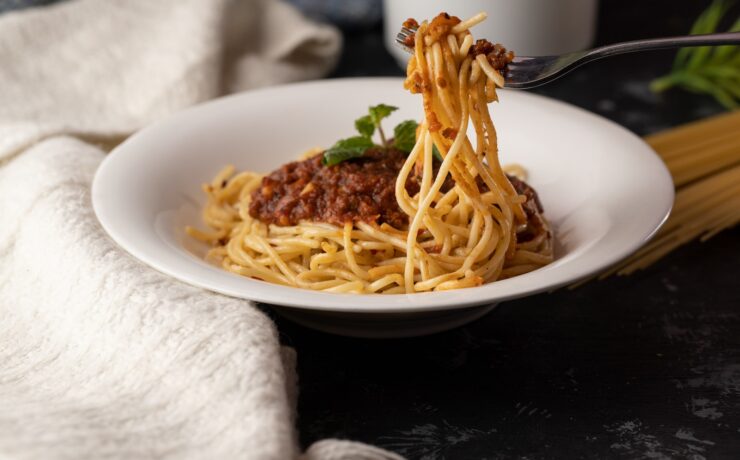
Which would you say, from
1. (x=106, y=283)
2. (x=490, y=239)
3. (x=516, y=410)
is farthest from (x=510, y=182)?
(x=106, y=283)

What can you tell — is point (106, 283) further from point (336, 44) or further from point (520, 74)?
point (336, 44)

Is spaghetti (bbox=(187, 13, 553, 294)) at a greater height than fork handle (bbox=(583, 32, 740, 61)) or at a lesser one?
lesser

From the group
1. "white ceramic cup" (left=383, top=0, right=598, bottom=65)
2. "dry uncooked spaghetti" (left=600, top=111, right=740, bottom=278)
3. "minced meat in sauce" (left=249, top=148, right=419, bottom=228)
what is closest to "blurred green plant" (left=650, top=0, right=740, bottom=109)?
"white ceramic cup" (left=383, top=0, right=598, bottom=65)

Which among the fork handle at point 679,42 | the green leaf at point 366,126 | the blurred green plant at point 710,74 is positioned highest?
the fork handle at point 679,42

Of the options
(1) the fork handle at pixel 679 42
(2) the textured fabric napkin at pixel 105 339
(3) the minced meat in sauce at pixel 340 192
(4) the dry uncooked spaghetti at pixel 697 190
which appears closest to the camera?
(2) the textured fabric napkin at pixel 105 339

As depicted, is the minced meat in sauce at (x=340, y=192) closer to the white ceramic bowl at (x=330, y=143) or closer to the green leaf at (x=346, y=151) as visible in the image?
the green leaf at (x=346, y=151)

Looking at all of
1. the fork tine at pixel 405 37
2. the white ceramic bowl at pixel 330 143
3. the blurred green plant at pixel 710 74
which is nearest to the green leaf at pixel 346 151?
the fork tine at pixel 405 37

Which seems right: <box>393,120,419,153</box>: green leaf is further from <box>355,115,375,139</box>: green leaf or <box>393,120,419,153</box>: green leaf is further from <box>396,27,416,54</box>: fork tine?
<box>396,27,416,54</box>: fork tine

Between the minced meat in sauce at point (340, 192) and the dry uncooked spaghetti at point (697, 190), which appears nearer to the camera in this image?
the minced meat in sauce at point (340, 192)
